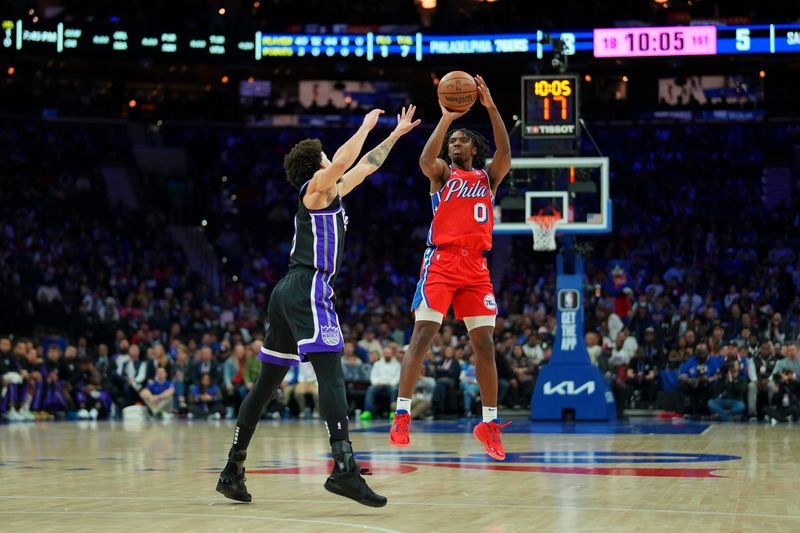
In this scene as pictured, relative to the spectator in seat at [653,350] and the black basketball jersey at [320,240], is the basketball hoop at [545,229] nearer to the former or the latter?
the spectator in seat at [653,350]

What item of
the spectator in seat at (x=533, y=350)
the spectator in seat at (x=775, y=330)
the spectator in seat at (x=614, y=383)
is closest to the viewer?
the spectator in seat at (x=614, y=383)

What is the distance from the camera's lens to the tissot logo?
16.8 metres

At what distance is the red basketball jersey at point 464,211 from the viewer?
7723 millimetres

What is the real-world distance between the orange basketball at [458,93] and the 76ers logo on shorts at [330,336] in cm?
177

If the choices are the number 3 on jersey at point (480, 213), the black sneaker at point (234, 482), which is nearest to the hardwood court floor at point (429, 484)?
the black sneaker at point (234, 482)

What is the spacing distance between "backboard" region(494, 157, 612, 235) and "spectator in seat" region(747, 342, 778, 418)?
10.3 feet

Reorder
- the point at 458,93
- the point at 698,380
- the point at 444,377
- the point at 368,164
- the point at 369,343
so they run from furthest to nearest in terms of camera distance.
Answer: the point at 369,343, the point at 444,377, the point at 698,380, the point at 458,93, the point at 368,164

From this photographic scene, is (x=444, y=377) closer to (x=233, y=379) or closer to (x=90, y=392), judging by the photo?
(x=233, y=379)

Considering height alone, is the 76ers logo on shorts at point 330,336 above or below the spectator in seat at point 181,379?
above

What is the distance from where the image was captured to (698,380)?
17859mm

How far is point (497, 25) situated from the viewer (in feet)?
99.9

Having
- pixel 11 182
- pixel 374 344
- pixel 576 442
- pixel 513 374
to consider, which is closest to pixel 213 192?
pixel 11 182

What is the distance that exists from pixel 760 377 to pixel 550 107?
494 cm

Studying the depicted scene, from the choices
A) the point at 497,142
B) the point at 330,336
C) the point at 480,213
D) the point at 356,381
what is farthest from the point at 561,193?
the point at 330,336
